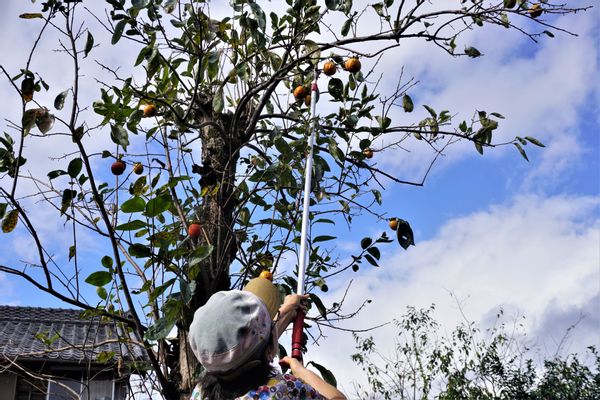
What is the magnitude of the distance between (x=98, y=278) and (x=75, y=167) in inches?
12.9

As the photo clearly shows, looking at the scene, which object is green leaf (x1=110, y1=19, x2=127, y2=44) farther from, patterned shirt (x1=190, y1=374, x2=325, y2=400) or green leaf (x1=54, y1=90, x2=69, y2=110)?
patterned shirt (x1=190, y1=374, x2=325, y2=400)

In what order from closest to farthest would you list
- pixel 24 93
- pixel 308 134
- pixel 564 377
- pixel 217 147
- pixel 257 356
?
pixel 257 356, pixel 24 93, pixel 308 134, pixel 217 147, pixel 564 377

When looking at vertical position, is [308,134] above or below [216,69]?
below

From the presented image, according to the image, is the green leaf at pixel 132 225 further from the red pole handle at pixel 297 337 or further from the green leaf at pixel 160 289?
the red pole handle at pixel 297 337

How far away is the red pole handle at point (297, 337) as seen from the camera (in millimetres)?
1487

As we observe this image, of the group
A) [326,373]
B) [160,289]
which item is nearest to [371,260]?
[326,373]

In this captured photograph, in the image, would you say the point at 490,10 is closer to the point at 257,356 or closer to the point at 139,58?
the point at 139,58

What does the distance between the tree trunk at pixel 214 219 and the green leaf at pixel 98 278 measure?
0.24m

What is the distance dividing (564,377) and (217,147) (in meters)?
4.47

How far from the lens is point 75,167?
2.00m

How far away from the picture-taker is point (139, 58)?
2.18 meters

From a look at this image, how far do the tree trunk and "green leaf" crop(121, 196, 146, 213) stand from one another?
295 millimetres

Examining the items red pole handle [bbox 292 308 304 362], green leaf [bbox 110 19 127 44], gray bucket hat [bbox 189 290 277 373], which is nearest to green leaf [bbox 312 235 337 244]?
red pole handle [bbox 292 308 304 362]

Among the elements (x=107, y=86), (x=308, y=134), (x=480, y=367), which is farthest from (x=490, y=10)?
(x=480, y=367)
